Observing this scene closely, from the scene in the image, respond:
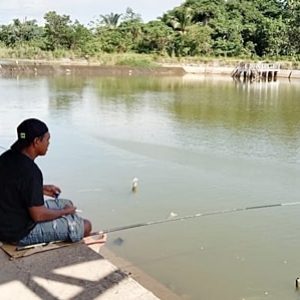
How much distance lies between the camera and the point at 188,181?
689 cm

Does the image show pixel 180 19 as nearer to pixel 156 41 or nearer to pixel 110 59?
pixel 156 41

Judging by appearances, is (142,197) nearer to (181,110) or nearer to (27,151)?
(27,151)

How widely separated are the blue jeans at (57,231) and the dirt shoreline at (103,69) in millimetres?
26680

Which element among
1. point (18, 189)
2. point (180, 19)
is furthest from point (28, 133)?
point (180, 19)

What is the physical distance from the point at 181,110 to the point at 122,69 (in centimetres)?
1744

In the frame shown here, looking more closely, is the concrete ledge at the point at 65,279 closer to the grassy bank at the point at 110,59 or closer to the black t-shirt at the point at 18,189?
the black t-shirt at the point at 18,189

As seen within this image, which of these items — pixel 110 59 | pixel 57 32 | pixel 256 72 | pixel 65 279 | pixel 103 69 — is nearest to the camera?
pixel 65 279

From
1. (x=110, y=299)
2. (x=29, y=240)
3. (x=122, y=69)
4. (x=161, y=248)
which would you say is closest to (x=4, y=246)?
(x=29, y=240)

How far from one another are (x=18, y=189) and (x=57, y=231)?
40 cm

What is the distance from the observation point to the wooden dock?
102ft

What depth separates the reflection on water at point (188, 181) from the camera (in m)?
4.18

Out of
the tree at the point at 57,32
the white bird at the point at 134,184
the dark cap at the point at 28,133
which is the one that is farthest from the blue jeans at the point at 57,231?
the tree at the point at 57,32

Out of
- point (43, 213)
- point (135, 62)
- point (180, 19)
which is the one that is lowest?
point (43, 213)

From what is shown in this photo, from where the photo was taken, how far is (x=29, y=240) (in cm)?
279
